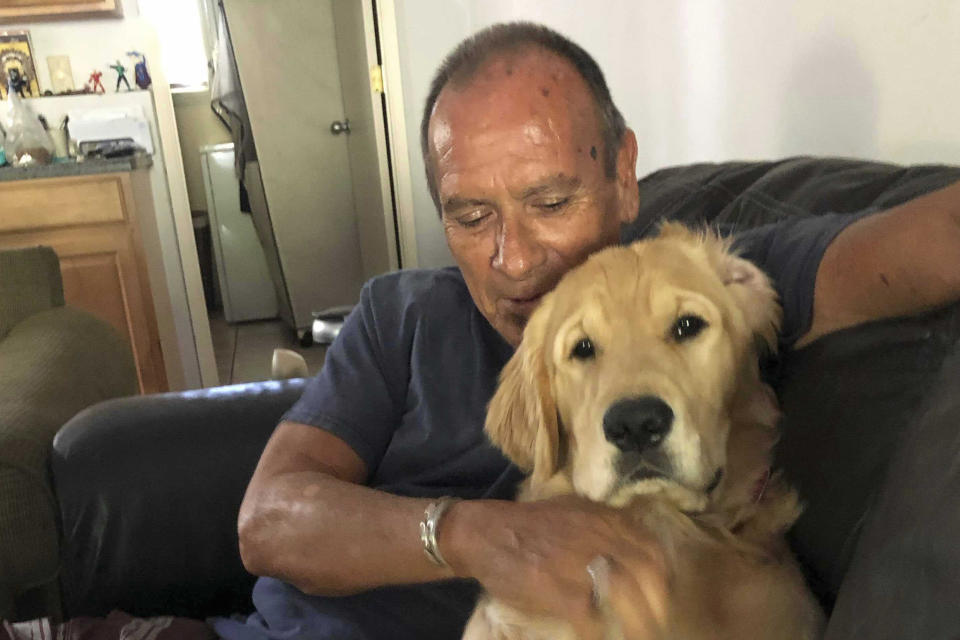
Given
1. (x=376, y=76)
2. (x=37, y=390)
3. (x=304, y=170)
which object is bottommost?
(x=304, y=170)

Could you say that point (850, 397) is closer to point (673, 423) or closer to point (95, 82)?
point (673, 423)

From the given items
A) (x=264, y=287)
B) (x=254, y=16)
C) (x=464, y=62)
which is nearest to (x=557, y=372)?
(x=464, y=62)

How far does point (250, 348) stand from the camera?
4902 millimetres

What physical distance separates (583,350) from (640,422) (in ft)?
0.56

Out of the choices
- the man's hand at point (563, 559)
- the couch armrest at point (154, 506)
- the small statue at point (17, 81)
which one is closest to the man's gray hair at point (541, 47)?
the man's hand at point (563, 559)

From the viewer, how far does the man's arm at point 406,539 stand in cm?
78

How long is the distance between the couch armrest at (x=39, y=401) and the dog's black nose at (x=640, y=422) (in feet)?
3.32

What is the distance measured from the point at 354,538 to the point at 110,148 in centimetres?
312

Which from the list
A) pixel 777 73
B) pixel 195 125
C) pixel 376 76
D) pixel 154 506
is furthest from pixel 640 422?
pixel 195 125

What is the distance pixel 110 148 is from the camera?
3535mm

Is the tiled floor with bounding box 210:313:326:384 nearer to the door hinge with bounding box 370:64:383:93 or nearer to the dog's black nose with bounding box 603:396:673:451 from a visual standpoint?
the door hinge with bounding box 370:64:383:93

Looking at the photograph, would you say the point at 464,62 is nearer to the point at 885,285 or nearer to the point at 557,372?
the point at 557,372

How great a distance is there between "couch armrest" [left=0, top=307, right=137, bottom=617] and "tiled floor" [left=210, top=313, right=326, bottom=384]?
1945mm

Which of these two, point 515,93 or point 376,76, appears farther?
point 376,76
